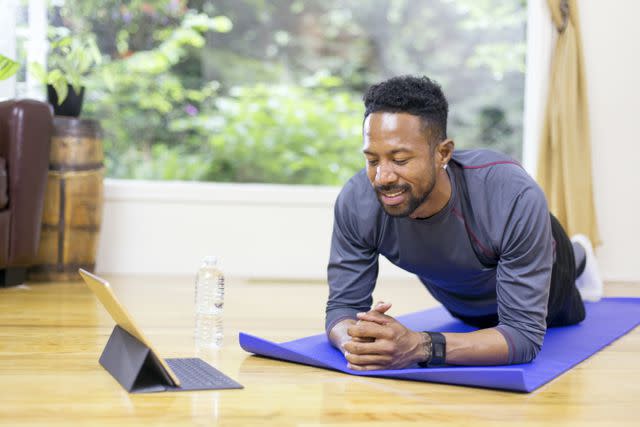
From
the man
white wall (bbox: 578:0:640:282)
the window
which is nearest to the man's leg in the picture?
the man

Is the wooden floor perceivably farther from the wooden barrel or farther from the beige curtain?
the beige curtain

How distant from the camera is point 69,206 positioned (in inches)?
149

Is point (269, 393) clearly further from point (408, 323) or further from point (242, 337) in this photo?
point (408, 323)

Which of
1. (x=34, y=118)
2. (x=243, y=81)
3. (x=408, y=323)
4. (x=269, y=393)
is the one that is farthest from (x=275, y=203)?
(x=269, y=393)

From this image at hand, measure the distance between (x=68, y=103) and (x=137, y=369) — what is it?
235cm

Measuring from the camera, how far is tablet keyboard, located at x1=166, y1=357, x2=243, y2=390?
6.15 ft

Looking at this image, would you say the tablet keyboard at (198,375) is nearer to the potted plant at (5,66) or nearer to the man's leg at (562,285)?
the man's leg at (562,285)

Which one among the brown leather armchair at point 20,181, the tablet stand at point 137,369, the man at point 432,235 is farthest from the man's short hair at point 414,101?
the brown leather armchair at point 20,181

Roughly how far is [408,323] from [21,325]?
1.19 m

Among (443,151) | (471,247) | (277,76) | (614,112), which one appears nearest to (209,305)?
(471,247)

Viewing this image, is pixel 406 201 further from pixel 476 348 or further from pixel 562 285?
pixel 562 285

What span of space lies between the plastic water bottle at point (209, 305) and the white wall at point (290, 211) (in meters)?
1.19

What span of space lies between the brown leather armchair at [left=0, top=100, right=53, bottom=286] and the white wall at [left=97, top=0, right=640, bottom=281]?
0.72 meters

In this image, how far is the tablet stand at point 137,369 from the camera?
181cm
